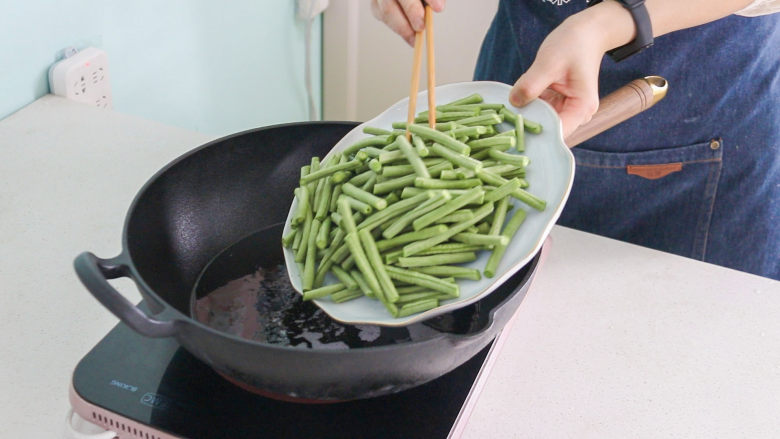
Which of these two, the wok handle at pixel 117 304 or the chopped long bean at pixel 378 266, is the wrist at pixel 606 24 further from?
the wok handle at pixel 117 304

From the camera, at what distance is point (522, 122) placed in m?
0.87

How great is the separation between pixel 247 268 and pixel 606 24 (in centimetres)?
58

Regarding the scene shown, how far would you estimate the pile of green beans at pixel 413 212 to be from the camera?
75cm

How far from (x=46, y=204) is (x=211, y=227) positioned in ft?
0.91

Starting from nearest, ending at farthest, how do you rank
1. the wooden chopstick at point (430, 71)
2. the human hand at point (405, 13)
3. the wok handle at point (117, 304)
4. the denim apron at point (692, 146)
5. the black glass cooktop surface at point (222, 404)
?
1. the wok handle at point (117, 304)
2. the black glass cooktop surface at point (222, 404)
3. the wooden chopstick at point (430, 71)
4. the human hand at point (405, 13)
5. the denim apron at point (692, 146)

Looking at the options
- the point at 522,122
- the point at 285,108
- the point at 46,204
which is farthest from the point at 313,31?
the point at 522,122

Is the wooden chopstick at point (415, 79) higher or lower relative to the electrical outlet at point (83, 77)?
higher

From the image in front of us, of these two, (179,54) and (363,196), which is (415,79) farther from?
(179,54)

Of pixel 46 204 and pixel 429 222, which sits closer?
pixel 429 222

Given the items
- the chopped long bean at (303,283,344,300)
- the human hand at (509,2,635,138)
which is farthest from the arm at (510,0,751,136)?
the chopped long bean at (303,283,344,300)

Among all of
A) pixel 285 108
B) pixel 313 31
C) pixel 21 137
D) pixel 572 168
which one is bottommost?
pixel 285 108

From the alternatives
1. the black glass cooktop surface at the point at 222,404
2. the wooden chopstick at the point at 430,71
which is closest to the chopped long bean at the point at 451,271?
the black glass cooktop surface at the point at 222,404

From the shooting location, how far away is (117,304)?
579 millimetres

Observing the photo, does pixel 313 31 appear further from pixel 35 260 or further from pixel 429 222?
pixel 429 222
